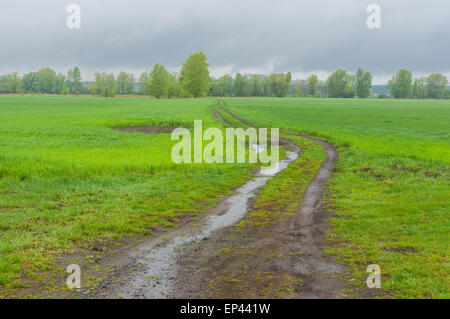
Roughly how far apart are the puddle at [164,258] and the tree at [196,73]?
143340 millimetres

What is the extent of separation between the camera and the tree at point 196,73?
152500mm

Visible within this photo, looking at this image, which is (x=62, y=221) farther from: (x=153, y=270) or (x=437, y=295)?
(x=437, y=295)

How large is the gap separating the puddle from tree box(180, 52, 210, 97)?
14334cm

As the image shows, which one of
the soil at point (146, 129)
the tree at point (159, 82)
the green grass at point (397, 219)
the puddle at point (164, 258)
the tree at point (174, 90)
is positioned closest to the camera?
the puddle at point (164, 258)

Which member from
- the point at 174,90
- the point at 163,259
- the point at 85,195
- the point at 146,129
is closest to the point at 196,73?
the point at 174,90

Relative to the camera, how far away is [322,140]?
110ft

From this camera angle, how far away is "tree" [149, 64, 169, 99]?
15775 centimetres

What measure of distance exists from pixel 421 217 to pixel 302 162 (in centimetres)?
1163

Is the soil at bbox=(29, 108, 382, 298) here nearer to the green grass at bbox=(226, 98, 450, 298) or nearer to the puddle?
the puddle

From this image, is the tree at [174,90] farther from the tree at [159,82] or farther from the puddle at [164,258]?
the puddle at [164,258]

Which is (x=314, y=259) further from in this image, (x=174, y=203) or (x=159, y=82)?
(x=159, y=82)

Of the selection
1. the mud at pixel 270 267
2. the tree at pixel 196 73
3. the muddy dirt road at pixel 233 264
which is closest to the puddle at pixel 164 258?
the muddy dirt road at pixel 233 264

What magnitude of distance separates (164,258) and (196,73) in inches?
5897

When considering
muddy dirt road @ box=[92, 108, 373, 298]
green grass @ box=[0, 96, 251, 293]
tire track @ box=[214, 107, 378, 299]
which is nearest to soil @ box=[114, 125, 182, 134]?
green grass @ box=[0, 96, 251, 293]
